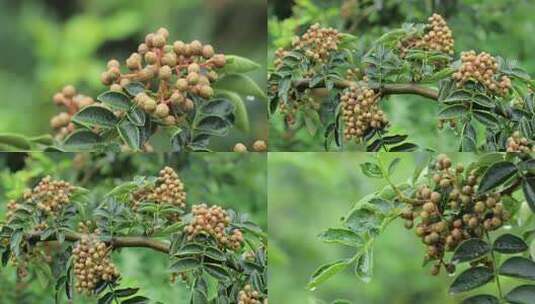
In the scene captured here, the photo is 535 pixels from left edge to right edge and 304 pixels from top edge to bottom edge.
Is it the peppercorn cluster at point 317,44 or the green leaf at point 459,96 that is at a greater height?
the peppercorn cluster at point 317,44

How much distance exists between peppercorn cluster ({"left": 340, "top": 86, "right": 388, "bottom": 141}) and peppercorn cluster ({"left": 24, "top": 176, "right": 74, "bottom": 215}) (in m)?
0.36

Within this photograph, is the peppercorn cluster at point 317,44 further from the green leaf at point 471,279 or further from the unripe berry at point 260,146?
the green leaf at point 471,279

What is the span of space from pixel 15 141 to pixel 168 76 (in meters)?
0.29

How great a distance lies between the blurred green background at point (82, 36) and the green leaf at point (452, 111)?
2.84 ft

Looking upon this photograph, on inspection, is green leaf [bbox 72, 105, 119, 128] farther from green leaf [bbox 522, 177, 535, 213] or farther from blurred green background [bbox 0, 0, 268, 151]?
blurred green background [bbox 0, 0, 268, 151]

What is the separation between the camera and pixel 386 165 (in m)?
1.66

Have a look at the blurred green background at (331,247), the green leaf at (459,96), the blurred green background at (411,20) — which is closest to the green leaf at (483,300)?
the green leaf at (459,96)

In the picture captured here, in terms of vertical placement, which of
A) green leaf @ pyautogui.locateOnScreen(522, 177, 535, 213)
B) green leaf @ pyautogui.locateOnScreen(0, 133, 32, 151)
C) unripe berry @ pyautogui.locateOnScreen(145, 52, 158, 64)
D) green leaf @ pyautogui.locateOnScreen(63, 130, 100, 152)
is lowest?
green leaf @ pyautogui.locateOnScreen(522, 177, 535, 213)

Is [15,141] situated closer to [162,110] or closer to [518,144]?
[162,110]

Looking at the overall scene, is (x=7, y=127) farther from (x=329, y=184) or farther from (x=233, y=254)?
(x=233, y=254)

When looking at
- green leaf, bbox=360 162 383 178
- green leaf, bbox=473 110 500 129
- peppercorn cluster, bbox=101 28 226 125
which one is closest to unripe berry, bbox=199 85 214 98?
peppercorn cluster, bbox=101 28 226 125

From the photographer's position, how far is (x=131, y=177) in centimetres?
203

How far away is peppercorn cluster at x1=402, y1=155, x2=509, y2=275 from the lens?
5.12ft

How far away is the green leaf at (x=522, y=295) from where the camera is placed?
155cm
